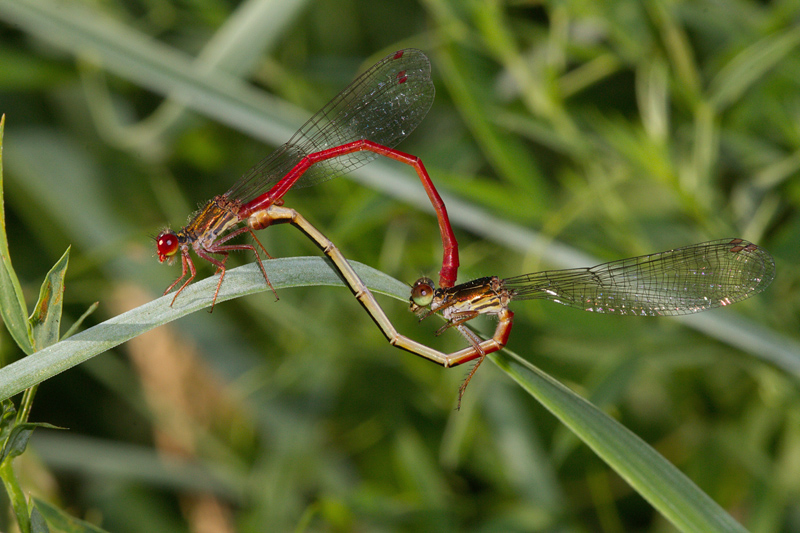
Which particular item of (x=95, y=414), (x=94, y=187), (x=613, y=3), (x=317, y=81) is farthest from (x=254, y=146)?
(x=613, y=3)

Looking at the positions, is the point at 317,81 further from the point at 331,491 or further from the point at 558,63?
the point at 331,491

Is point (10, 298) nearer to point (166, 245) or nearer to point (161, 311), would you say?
point (161, 311)

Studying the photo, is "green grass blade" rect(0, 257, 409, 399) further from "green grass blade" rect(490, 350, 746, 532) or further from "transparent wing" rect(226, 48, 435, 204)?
"transparent wing" rect(226, 48, 435, 204)

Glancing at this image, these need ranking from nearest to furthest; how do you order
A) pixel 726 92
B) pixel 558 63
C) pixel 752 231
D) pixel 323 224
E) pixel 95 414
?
pixel 726 92 < pixel 752 231 < pixel 558 63 < pixel 323 224 < pixel 95 414

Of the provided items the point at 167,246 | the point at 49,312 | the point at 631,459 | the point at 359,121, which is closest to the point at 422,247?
the point at 359,121

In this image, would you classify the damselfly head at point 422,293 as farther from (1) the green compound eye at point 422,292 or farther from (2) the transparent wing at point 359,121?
(2) the transparent wing at point 359,121

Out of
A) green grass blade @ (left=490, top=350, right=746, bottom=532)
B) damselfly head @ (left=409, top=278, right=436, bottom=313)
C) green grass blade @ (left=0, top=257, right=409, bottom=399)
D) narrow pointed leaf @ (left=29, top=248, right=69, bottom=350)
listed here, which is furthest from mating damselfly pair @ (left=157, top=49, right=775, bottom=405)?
narrow pointed leaf @ (left=29, top=248, right=69, bottom=350)
